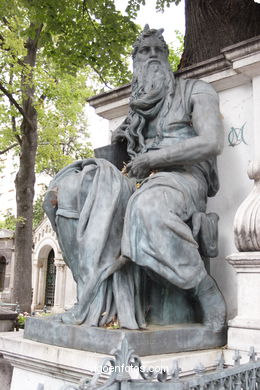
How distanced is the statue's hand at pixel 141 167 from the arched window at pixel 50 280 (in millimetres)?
27070

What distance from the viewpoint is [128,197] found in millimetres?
3584

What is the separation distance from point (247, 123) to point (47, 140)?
595 inches

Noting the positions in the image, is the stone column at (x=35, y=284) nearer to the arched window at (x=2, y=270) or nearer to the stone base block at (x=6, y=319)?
the arched window at (x=2, y=270)

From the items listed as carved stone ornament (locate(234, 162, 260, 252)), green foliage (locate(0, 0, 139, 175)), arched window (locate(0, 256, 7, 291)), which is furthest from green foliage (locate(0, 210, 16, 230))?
arched window (locate(0, 256, 7, 291))

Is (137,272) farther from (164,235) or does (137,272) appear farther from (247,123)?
(247,123)

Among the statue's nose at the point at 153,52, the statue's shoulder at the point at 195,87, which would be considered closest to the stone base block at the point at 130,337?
the statue's shoulder at the point at 195,87

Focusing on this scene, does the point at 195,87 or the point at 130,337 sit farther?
the point at 195,87

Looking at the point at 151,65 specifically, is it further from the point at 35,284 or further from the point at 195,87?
the point at 35,284

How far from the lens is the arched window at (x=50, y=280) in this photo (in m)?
30.0

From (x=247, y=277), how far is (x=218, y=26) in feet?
11.4

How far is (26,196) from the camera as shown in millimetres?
14461

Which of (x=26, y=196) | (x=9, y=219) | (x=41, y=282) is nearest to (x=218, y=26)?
(x=26, y=196)

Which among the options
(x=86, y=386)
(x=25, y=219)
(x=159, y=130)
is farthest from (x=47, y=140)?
(x=86, y=386)

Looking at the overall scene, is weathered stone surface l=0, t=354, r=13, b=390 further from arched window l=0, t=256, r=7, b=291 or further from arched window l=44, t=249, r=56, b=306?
arched window l=0, t=256, r=7, b=291
